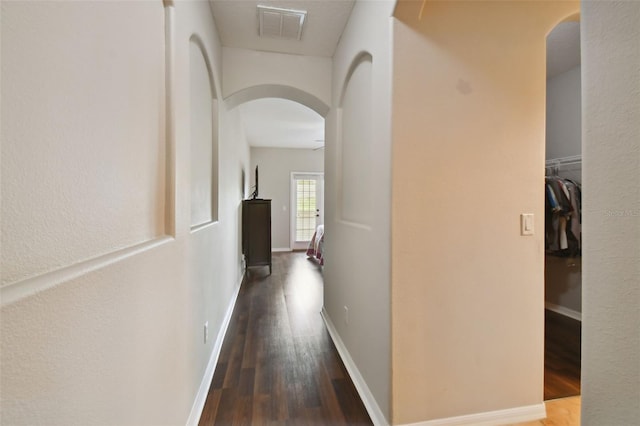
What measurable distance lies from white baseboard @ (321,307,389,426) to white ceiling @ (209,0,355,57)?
98.3 inches

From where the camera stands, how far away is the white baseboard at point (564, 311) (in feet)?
9.69

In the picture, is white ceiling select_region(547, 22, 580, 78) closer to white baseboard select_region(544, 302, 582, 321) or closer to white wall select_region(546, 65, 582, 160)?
white wall select_region(546, 65, 582, 160)

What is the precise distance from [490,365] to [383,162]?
1.25 meters

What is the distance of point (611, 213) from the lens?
1.63 feet

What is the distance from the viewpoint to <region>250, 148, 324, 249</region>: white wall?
714 centimetres

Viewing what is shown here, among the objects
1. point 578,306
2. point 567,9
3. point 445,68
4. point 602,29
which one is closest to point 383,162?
point 445,68

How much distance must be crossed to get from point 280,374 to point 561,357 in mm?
2226

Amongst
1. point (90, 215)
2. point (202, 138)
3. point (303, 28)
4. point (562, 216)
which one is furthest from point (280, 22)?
point (562, 216)

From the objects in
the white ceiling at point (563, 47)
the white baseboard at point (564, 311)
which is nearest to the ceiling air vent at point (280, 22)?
the white ceiling at point (563, 47)

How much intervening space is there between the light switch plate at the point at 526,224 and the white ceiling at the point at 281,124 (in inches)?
128

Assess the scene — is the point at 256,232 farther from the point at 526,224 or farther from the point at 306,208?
the point at 526,224

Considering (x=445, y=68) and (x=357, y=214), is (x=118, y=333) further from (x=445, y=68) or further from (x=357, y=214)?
(x=445, y=68)

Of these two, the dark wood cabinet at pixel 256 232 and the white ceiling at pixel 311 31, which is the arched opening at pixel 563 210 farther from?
the dark wood cabinet at pixel 256 232

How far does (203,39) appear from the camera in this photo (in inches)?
68.0
